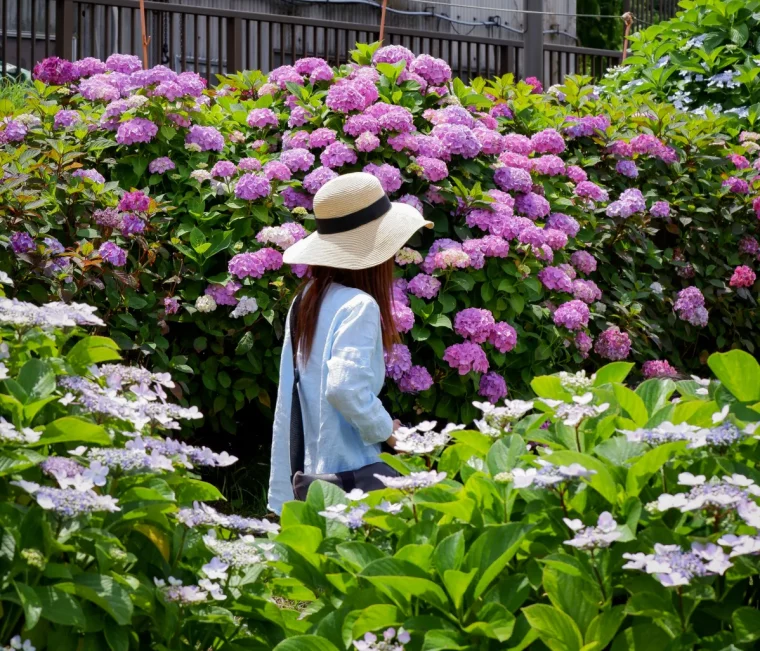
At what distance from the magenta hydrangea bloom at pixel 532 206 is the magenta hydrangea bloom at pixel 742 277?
3.98 feet

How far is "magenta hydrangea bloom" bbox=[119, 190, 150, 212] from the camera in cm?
407

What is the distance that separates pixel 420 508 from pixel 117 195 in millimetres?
2786

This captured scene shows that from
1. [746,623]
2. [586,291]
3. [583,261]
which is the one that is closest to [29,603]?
[746,623]

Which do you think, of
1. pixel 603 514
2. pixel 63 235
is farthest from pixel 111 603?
pixel 63 235

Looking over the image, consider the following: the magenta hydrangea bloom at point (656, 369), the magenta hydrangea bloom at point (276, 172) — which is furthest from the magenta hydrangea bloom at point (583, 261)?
the magenta hydrangea bloom at point (276, 172)

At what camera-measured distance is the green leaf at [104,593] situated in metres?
1.46

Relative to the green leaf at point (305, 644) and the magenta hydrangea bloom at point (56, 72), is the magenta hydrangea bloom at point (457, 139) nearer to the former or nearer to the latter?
the magenta hydrangea bloom at point (56, 72)

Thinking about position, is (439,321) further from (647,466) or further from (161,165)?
(647,466)

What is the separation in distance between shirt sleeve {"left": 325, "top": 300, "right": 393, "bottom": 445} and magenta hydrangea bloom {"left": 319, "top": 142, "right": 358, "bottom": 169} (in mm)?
1604

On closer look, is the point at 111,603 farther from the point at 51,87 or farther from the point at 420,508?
the point at 51,87

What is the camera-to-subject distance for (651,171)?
5.38m

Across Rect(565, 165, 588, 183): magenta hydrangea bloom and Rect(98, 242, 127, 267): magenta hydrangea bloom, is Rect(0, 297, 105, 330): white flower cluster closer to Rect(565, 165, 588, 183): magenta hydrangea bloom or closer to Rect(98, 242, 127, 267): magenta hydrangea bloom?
Rect(98, 242, 127, 267): magenta hydrangea bloom

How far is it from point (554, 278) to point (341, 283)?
63.8 inches

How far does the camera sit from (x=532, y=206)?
458 cm
